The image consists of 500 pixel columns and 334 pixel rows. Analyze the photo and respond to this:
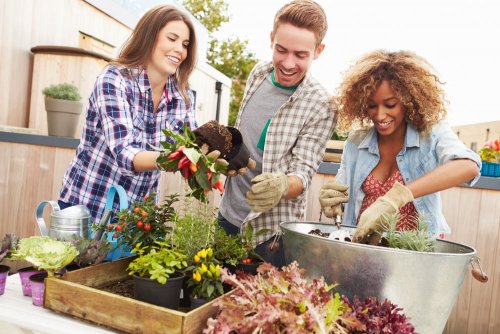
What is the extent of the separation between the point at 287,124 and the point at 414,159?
1.51ft

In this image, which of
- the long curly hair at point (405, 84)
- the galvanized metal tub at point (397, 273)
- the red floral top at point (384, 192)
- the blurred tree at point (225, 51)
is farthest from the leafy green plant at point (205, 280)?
the blurred tree at point (225, 51)

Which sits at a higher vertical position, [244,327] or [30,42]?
[30,42]

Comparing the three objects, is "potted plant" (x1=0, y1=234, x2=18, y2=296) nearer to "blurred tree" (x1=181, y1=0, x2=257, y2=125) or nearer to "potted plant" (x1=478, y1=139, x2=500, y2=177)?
"potted plant" (x1=478, y1=139, x2=500, y2=177)

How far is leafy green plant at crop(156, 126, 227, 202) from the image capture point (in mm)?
1126

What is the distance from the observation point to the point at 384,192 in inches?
62.3

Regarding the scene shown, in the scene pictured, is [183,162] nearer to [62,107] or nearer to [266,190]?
[266,190]

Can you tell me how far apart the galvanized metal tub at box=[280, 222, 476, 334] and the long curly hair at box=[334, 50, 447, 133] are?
65 centimetres

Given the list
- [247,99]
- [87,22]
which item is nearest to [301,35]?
[247,99]

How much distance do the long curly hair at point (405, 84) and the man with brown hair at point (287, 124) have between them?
15cm

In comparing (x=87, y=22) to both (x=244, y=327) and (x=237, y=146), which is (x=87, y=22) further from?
(x=244, y=327)

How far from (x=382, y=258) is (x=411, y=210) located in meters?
0.72

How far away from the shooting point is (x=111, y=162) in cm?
162

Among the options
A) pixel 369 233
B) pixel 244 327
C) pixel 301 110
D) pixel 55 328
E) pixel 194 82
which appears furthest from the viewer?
pixel 194 82

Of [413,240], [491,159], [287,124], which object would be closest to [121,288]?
[413,240]
